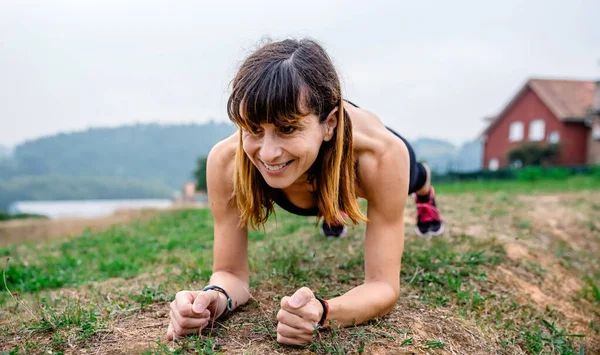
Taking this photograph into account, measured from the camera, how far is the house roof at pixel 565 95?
24141 mm

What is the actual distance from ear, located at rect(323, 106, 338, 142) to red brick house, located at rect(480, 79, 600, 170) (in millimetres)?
24068

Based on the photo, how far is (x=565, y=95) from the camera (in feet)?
82.9

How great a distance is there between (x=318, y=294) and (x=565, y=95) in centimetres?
2635

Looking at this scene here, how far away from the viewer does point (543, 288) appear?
362cm

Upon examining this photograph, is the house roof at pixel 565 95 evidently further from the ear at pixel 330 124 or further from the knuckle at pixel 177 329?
the knuckle at pixel 177 329

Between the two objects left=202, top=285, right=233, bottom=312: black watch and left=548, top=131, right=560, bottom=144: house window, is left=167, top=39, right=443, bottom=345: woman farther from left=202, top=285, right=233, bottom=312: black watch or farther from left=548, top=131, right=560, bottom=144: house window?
left=548, top=131, right=560, bottom=144: house window

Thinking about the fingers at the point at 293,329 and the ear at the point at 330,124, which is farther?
the ear at the point at 330,124

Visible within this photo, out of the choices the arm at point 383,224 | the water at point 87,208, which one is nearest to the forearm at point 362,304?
the arm at point 383,224

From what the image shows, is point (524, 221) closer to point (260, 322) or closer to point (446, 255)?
point (446, 255)

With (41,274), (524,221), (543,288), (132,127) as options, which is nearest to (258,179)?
(543,288)

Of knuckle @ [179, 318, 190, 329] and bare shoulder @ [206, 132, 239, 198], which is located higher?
bare shoulder @ [206, 132, 239, 198]

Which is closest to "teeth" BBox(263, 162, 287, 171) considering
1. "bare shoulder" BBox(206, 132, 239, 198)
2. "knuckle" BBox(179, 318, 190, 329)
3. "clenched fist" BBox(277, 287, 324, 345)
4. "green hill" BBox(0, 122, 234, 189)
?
"bare shoulder" BBox(206, 132, 239, 198)

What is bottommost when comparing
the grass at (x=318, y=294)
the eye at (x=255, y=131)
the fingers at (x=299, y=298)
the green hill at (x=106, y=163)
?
the green hill at (x=106, y=163)

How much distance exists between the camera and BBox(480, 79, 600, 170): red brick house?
944 inches
